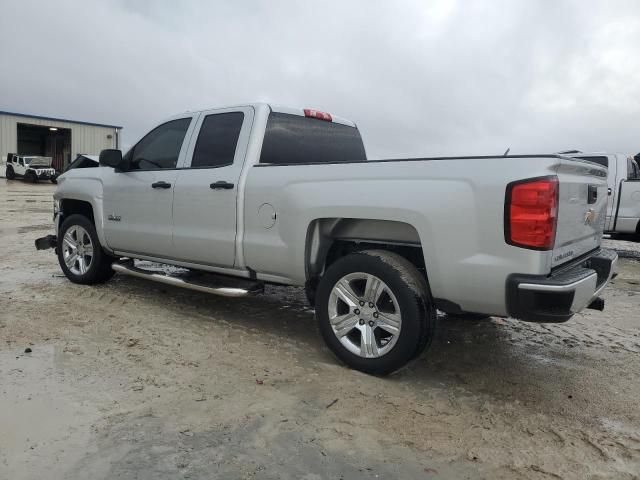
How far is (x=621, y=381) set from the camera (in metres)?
3.61

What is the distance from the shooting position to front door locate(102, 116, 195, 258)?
4.92 metres

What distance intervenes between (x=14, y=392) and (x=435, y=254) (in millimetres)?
2690

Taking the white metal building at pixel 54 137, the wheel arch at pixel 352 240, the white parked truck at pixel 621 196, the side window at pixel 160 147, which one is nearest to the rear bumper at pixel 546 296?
the wheel arch at pixel 352 240

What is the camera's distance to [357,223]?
12.3 ft

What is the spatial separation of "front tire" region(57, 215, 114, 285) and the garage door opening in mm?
41936

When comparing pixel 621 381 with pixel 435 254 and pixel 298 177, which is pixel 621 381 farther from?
pixel 298 177

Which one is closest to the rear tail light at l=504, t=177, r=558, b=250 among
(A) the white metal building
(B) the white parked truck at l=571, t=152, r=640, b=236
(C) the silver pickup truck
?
(C) the silver pickup truck

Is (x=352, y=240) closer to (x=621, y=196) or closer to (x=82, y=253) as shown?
(x=82, y=253)

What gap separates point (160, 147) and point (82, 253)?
1.72 metres

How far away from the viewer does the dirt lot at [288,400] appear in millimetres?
2521

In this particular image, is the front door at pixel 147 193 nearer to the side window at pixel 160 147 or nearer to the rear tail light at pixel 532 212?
the side window at pixel 160 147

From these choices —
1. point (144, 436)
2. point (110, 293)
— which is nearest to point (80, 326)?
point (110, 293)

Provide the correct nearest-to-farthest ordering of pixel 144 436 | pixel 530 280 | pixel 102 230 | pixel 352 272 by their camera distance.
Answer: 1. pixel 144 436
2. pixel 530 280
3. pixel 352 272
4. pixel 102 230

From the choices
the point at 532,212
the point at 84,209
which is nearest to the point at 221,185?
the point at 532,212
